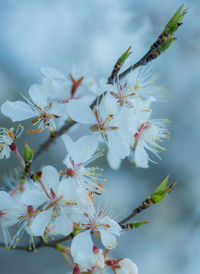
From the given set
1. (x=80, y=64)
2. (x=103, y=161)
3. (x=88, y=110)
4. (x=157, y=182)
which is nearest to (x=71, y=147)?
(x=88, y=110)

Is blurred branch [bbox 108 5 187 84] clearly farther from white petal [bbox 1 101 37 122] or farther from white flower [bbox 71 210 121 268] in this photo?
white flower [bbox 71 210 121 268]

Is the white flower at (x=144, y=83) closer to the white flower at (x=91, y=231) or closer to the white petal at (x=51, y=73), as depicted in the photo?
the white petal at (x=51, y=73)

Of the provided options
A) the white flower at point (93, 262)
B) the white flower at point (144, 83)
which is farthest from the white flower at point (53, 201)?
the white flower at point (144, 83)

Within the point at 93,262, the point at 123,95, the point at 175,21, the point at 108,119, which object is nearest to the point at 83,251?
the point at 93,262

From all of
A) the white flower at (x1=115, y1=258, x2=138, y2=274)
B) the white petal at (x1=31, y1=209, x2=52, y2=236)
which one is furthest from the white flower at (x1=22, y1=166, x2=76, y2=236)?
the white flower at (x1=115, y1=258, x2=138, y2=274)

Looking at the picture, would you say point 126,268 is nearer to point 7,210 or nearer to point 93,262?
point 93,262

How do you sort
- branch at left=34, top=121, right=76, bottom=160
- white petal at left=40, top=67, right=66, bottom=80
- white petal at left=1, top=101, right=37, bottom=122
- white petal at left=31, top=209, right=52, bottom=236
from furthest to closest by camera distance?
white petal at left=40, top=67, right=66, bottom=80 → branch at left=34, top=121, right=76, bottom=160 → white petal at left=1, top=101, right=37, bottom=122 → white petal at left=31, top=209, right=52, bottom=236
